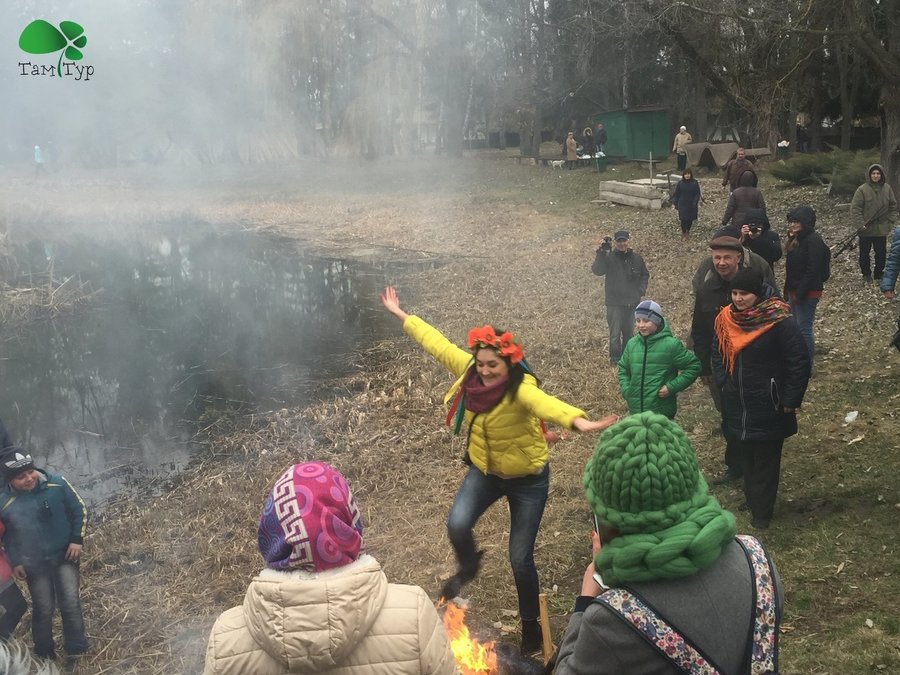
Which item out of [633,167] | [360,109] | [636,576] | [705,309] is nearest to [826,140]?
[633,167]

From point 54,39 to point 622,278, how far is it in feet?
43.9

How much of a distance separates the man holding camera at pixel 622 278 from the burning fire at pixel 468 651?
4.41 m

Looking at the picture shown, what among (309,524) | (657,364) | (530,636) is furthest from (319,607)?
(657,364)

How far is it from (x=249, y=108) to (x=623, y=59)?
17818 millimetres

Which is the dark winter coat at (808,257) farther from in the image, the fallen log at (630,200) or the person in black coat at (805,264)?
the fallen log at (630,200)

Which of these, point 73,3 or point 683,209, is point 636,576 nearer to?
point 683,209

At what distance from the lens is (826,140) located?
89.2 ft

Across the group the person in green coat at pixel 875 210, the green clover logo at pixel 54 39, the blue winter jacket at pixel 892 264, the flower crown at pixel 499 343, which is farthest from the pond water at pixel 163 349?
the person in green coat at pixel 875 210

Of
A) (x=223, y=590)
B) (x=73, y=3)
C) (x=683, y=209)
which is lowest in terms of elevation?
(x=223, y=590)

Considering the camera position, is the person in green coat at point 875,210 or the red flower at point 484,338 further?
the person in green coat at point 875,210

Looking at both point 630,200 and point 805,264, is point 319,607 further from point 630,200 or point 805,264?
point 630,200

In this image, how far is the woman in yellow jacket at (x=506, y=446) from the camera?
3617 millimetres

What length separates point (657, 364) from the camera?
496 cm

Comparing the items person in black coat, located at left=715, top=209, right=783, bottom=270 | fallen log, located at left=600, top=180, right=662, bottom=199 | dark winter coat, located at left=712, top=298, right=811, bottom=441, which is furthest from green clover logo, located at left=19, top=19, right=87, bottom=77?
dark winter coat, located at left=712, top=298, right=811, bottom=441
